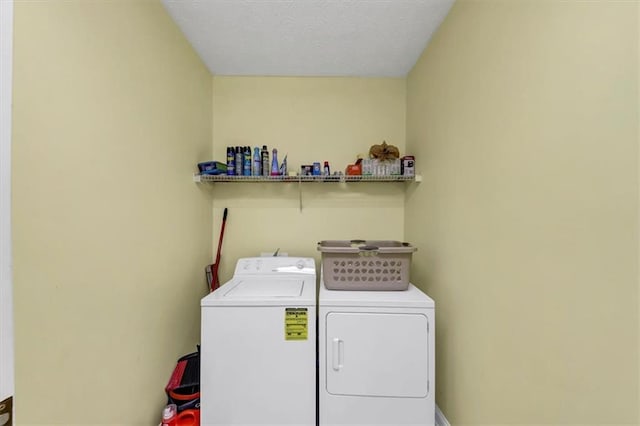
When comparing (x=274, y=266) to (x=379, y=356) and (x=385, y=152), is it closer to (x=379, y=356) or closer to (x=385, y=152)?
(x=379, y=356)

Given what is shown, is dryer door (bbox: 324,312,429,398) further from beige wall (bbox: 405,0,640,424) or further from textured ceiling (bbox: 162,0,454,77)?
textured ceiling (bbox: 162,0,454,77)

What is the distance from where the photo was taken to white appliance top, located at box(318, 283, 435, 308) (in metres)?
1.41

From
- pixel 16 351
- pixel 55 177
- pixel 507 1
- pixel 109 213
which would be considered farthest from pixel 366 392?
pixel 507 1

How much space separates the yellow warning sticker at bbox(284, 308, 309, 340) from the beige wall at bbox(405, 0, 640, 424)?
907 mm

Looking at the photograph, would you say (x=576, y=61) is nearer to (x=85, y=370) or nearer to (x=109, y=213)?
(x=109, y=213)

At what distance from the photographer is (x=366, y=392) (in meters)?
1.39

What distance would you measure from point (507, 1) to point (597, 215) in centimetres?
100

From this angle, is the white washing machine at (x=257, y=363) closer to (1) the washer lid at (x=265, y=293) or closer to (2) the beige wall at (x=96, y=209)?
(1) the washer lid at (x=265, y=293)

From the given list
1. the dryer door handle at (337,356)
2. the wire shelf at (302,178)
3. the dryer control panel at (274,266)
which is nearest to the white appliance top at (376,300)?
the dryer door handle at (337,356)

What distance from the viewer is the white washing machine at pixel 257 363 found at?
140cm

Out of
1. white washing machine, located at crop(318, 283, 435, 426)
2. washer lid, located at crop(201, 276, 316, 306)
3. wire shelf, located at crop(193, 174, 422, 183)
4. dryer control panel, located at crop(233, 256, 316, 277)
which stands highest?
wire shelf, located at crop(193, 174, 422, 183)

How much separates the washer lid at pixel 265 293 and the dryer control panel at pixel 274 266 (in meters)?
0.08

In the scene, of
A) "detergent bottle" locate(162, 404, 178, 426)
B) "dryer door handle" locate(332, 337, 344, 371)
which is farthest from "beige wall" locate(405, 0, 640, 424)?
"detergent bottle" locate(162, 404, 178, 426)

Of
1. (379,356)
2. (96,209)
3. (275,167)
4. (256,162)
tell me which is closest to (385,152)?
(275,167)
